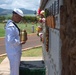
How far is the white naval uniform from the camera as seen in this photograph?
7.25 m

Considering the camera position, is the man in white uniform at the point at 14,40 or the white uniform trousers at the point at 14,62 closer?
the man in white uniform at the point at 14,40

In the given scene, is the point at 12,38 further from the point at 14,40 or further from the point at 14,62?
the point at 14,62

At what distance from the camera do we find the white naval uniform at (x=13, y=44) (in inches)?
285

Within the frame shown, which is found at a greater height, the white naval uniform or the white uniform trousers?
the white naval uniform

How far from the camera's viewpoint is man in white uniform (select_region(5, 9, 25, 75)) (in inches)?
Answer: 285

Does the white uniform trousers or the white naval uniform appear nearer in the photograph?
the white naval uniform

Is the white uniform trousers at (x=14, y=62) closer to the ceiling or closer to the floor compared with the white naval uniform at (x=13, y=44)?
closer to the floor

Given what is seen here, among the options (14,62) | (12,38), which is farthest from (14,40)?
(14,62)

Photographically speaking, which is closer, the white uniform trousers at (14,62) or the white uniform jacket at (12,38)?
the white uniform jacket at (12,38)

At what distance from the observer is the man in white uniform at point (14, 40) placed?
7.23 metres

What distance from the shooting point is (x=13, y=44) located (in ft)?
23.9

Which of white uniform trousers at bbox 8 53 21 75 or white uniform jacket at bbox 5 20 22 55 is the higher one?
white uniform jacket at bbox 5 20 22 55

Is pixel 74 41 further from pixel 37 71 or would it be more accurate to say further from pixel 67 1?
pixel 37 71

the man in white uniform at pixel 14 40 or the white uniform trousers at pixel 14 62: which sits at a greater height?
the man in white uniform at pixel 14 40
